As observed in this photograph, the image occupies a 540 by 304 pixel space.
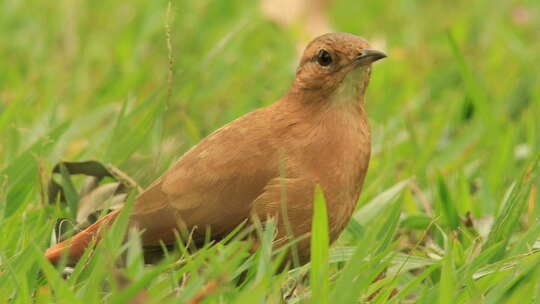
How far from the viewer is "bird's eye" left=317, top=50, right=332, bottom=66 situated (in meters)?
3.14

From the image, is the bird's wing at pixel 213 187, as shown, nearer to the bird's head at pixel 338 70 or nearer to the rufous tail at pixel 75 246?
the rufous tail at pixel 75 246

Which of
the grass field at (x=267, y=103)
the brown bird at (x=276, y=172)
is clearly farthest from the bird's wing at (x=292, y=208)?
the grass field at (x=267, y=103)

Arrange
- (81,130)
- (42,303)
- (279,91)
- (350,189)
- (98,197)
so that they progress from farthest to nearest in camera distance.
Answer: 1. (279,91)
2. (81,130)
3. (98,197)
4. (350,189)
5. (42,303)

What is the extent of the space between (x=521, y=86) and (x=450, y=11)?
5.48 ft

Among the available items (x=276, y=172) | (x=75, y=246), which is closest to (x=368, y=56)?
(x=276, y=172)

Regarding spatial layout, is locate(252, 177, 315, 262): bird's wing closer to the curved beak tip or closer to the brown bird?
the brown bird

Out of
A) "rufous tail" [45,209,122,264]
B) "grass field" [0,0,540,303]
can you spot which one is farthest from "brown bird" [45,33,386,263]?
"grass field" [0,0,540,303]

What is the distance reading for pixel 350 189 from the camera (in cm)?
294

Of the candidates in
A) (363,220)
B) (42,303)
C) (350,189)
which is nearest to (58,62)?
(363,220)

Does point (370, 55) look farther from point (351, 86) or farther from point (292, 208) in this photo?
point (292, 208)

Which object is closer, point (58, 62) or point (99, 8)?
point (58, 62)

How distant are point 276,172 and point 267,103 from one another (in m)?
1.73

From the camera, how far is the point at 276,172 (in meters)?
2.90

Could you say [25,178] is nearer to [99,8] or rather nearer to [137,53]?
[137,53]
